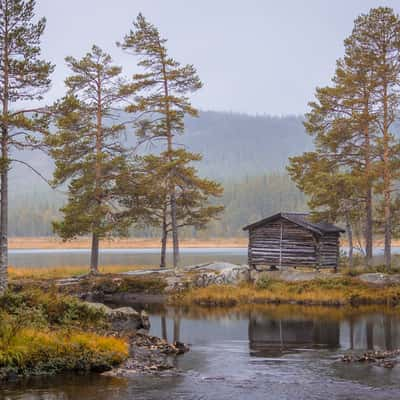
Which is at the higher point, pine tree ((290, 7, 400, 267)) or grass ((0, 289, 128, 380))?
pine tree ((290, 7, 400, 267))

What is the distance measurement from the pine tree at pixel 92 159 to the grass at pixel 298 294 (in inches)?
341

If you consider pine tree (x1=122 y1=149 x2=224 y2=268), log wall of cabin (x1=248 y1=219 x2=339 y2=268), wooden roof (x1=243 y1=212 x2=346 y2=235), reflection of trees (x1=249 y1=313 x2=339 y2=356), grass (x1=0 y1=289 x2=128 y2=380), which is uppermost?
pine tree (x1=122 y1=149 x2=224 y2=268)

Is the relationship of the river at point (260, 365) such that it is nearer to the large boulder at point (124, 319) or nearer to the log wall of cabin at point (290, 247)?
the large boulder at point (124, 319)

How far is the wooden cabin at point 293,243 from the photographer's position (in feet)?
136

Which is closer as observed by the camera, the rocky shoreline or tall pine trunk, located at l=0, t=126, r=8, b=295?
the rocky shoreline

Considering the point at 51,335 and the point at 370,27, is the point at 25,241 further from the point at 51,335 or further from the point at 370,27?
the point at 51,335

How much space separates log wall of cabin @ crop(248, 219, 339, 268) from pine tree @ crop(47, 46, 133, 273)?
33.5ft

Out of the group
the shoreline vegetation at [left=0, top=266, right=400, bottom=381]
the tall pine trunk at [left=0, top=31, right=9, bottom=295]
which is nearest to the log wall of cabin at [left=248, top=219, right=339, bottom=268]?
the shoreline vegetation at [left=0, top=266, right=400, bottom=381]

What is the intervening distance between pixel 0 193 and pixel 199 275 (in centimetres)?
1633

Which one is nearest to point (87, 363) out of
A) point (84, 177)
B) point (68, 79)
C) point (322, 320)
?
point (322, 320)

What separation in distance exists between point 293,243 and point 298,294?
19.3 ft

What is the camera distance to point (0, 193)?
28.1 metres

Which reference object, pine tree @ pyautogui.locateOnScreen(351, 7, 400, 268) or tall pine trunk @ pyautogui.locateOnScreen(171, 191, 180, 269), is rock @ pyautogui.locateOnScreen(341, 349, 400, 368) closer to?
pine tree @ pyautogui.locateOnScreen(351, 7, 400, 268)

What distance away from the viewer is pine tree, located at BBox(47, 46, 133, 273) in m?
41.4
